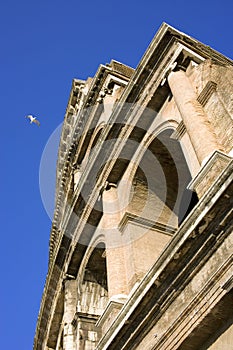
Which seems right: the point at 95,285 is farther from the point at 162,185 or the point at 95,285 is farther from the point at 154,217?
the point at 162,185

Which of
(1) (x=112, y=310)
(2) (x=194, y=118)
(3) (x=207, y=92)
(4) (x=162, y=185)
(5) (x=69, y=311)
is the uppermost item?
(4) (x=162, y=185)

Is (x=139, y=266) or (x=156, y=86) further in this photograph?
(x=156, y=86)

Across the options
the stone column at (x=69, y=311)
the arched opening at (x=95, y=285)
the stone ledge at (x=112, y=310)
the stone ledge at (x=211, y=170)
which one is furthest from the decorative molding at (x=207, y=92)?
the stone column at (x=69, y=311)

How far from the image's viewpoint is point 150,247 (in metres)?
9.54

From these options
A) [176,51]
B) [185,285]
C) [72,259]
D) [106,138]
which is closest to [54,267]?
[72,259]

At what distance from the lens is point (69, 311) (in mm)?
12695

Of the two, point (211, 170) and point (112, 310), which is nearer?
point (211, 170)

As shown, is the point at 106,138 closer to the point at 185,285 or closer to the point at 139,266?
the point at 139,266

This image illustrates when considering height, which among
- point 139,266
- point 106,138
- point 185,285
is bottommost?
point 185,285

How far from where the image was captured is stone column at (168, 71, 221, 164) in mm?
7496

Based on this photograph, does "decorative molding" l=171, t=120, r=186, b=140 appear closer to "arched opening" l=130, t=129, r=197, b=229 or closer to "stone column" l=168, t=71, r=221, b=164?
"stone column" l=168, t=71, r=221, b=164

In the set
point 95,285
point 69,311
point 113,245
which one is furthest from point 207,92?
point 69,311

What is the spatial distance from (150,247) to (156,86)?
381 cm

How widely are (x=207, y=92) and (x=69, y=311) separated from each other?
24.3 ft
